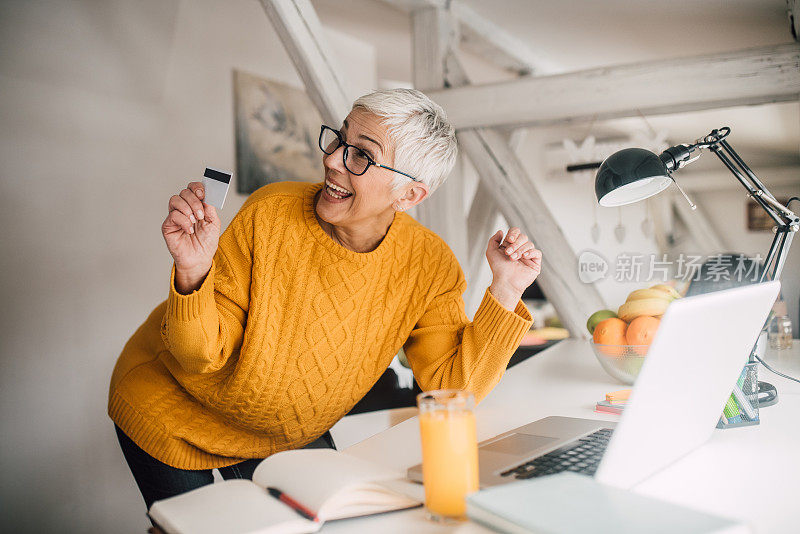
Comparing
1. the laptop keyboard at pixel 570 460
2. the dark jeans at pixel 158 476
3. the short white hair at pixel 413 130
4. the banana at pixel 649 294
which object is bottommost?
the dark jeans at pixel 158 476

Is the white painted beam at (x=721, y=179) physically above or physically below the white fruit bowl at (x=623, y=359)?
above

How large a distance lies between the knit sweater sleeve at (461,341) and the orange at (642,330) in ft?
1.06

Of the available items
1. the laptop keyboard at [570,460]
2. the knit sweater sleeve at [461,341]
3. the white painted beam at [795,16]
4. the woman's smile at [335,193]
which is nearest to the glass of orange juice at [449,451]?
the laptop keyboard at [570,460]

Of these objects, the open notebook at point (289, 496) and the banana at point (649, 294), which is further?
the banana at point (649, 294)

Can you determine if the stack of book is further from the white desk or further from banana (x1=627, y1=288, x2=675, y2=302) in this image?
banana (x1=627, y1=288, x2=675, y2=302)

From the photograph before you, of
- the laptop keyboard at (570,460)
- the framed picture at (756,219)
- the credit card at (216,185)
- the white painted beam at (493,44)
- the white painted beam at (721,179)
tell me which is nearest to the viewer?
the laptop keyboard at (570,460)

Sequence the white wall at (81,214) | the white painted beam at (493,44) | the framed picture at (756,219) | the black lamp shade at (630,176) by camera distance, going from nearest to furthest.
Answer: the black lamp shade at (630,176) < the white wall at (81,214) < the white painted beam at (493,44) < the framed picture at (756,219)

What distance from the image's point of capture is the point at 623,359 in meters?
1.45

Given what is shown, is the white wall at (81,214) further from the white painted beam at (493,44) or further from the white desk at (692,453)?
the white desk at (692,453)

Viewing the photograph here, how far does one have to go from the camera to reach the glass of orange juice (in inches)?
29.0

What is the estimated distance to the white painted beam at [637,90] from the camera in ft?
6.45

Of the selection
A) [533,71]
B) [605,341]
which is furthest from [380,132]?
[533,71]

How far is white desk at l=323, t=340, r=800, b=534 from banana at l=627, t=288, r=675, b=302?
217 millimetres

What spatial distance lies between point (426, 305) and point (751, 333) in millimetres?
655
